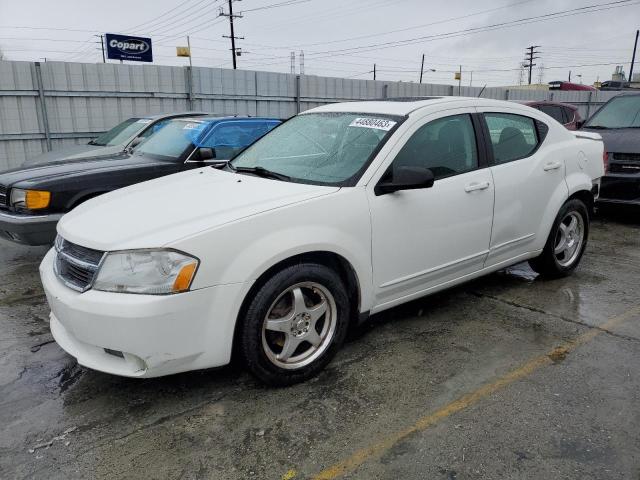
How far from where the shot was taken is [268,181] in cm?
338

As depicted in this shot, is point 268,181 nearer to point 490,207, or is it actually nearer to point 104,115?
point 490,207

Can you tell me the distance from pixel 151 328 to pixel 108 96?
379 inches

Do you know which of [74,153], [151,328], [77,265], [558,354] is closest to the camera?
[151,328]

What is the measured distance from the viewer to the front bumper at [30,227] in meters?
4.86

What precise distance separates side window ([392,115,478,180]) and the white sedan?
11 mm

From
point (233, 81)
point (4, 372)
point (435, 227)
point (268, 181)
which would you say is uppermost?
point (233, 81)

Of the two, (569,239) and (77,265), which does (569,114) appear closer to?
(569,239)

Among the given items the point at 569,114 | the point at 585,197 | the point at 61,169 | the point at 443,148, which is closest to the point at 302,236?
the point at 443,148

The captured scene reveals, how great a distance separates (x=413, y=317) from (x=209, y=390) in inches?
69.0

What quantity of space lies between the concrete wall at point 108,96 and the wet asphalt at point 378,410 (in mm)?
7299

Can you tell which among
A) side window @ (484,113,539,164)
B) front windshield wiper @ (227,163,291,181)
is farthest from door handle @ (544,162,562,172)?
front windshield wiper @ (227,163,291,181)

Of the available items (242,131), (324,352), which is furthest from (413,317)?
(242,131)

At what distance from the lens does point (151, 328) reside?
252cm

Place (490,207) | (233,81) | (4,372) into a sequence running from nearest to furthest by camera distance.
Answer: (4,372) < (490,207) < (233,81)
